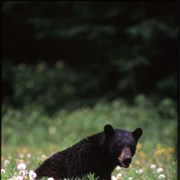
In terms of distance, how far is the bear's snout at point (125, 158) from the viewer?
581 centimetres

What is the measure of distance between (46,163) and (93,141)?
55cm

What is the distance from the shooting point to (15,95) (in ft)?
60.7

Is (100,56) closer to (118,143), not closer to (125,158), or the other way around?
(118,143)

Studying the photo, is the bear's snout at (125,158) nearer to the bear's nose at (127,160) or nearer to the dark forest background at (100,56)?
the bear's nose at (127,160)

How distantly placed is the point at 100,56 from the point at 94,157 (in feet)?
44.6

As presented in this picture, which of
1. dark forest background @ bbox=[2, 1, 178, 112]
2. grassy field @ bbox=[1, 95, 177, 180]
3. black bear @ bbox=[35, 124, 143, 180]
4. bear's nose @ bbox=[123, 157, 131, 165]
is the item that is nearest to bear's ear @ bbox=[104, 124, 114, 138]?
black bear @ bbox=[35, 124, 143, 180]

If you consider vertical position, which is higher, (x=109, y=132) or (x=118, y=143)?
(x=109, y=132)

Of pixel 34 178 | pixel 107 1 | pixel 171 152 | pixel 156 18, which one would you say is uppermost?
pixel 107 1

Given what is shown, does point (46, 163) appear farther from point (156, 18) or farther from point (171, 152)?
point (156, 18)

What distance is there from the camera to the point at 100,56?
1953 cm

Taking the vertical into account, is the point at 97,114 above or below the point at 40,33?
below

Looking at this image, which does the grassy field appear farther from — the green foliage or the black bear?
the black bear

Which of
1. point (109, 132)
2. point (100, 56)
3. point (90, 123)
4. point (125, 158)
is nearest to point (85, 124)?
point (90, 123)

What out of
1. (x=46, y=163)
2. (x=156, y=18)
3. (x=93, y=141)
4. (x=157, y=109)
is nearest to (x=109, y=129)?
(x=93, y=141)
